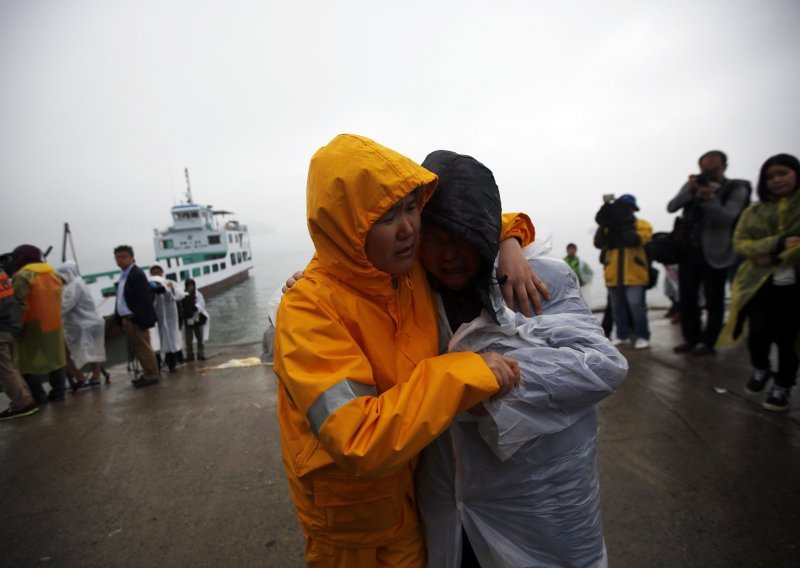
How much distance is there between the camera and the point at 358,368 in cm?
95

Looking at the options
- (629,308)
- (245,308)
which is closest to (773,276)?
(629,308)

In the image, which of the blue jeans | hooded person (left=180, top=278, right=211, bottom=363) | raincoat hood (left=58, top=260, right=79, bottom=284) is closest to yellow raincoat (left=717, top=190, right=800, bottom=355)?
the blue jeans

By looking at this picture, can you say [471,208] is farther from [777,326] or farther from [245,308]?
[245,308]

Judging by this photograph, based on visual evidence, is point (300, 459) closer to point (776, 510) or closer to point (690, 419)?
point (776, 510)

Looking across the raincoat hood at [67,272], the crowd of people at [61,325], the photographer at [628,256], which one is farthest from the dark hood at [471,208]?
the raincoat hood at [67,272]

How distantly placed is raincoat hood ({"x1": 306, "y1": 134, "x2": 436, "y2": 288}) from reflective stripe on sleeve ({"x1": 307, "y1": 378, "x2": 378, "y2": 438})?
34 cm

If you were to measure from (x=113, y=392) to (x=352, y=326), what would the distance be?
17.8ft

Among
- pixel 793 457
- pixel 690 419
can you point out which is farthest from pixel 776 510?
pixel 690 419

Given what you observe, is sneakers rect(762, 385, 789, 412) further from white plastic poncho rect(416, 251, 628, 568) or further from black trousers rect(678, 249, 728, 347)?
white plastic poncho rect(416, 251, 628, 568)

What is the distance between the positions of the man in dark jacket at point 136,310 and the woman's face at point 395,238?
541cm

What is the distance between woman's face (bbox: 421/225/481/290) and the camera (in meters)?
1.12

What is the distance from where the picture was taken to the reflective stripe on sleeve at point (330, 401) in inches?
34.7

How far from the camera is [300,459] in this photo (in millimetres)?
1113

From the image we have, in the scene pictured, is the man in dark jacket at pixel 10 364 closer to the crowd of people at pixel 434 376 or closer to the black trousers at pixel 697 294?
the crowd of people at pixel 434 376
